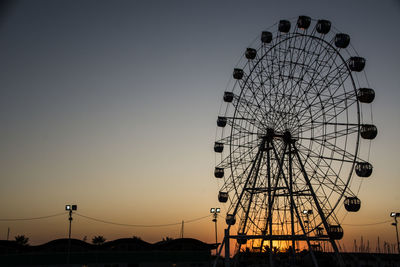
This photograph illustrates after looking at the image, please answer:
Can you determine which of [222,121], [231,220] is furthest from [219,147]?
[231,220]

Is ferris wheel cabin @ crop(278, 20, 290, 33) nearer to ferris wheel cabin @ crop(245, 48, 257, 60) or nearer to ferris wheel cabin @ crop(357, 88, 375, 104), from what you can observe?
ferris wheel cabin @ crop(245, 48, 257, 60)

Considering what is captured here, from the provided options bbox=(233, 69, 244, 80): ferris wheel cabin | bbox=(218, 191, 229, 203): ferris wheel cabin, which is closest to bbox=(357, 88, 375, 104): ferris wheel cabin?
bbox=(233, 69, 244, 80): ferris wheel cabin

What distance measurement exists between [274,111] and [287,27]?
8104mm

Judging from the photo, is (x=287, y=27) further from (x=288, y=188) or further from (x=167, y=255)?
(x=167, y=255)

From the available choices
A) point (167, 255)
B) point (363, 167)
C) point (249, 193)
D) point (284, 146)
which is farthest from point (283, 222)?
point (167, 255)

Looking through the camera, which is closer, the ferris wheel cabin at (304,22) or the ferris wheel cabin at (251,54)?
the ferris wheel cabin at (304,22)

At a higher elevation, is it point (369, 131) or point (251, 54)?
point (251, 54)

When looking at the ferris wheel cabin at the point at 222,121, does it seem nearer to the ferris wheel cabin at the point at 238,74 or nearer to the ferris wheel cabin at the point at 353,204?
the ferris wheel cabin at the point at 238,74

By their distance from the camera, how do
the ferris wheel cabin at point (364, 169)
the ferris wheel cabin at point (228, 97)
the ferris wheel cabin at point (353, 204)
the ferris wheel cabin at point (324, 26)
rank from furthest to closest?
the ferris wheel cabin at point (228, 97) < the ferris wheel cabin at point (324, 26) < the ferris wheel cabin at point (364, 169) < the ferris wheel cabin at point (353, 204)

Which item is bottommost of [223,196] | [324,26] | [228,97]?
[223,196]

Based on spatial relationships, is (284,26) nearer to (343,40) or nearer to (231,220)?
(343,40)

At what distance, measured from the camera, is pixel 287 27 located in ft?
137

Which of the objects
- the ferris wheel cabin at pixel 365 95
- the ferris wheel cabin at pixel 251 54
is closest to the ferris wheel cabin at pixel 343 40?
the ferris wheel cabin at pixel 365 95

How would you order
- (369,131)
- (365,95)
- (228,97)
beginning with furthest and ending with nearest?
(228,97), (365,95), (369,131)
